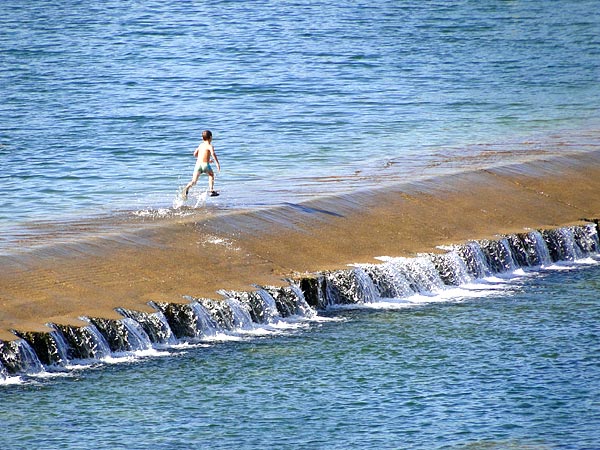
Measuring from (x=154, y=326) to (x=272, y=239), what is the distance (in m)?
4.46

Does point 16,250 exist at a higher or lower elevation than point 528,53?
lower

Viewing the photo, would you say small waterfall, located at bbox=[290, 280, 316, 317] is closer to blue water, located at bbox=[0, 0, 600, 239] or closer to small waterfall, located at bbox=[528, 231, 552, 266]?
blue water, located at bbox=[0, 0, 600, 239]

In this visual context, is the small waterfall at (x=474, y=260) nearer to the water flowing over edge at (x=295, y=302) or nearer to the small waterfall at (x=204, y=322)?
the water flowing over edge at (x=295, y=302)

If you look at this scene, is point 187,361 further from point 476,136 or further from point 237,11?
point 237,11

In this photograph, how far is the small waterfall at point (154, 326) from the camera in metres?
19.6

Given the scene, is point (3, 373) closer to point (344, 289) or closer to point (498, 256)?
point (344, 289)

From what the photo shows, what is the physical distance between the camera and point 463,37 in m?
61.4

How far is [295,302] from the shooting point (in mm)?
21422

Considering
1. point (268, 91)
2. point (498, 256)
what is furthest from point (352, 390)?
point (268, 91)

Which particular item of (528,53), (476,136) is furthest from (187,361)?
(528,53)

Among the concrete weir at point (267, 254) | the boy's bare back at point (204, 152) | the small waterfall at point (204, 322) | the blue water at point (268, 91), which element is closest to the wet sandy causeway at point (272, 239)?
the concrete weir at point (267, 254)

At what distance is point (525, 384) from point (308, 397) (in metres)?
3.16

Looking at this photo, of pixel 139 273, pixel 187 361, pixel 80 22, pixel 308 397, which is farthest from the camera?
pixel 80 22

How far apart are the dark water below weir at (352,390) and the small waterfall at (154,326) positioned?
1.41 feet
